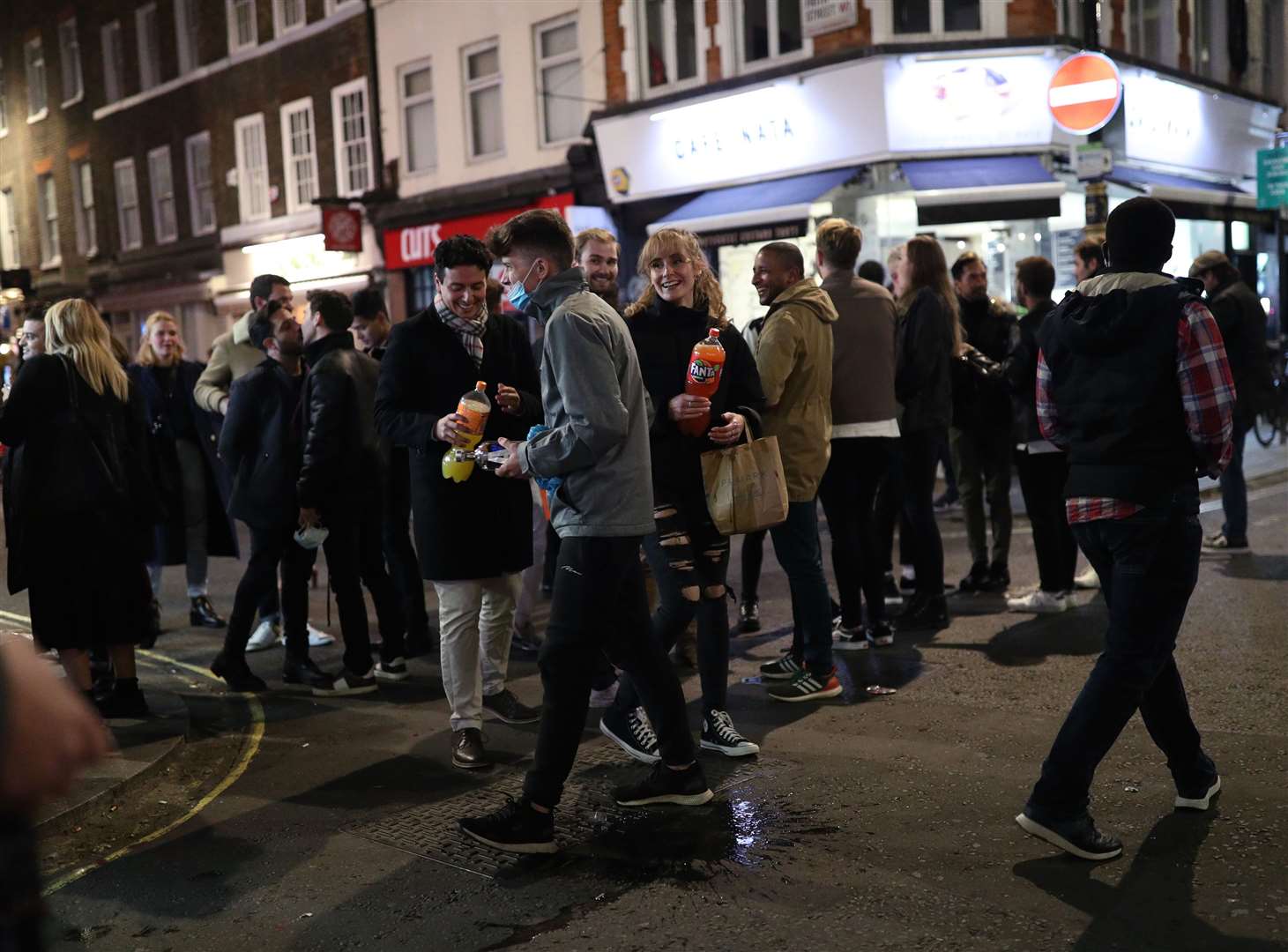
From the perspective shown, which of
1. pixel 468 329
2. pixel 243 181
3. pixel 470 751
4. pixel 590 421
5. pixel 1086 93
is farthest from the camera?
pixel 243 181

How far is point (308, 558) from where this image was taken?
22.5 ft

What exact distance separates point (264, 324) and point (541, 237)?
3.32m

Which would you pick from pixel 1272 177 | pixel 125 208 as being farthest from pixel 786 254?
pixel 125 208

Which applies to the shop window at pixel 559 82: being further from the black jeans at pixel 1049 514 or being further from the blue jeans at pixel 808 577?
the blue jeans at pixel 808 577

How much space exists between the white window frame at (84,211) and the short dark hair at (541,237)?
28.8 m

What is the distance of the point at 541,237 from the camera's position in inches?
169

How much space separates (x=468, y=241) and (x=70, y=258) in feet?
95.5

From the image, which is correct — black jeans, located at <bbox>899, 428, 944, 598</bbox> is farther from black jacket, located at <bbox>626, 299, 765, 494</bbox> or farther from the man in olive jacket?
black jacket, located at <bbox>626, 299, 765, 494</bbox>

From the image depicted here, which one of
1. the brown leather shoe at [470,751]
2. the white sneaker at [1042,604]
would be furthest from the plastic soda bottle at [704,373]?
the white sneaker at [1042,604]

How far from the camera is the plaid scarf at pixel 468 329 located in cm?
538

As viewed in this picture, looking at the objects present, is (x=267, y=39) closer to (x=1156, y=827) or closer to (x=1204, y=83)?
(x=1204, y=83)

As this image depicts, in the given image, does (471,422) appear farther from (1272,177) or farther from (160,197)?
(160,197)

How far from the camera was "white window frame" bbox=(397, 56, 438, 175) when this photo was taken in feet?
69.7

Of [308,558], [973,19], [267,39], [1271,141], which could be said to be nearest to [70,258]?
[267,39]
